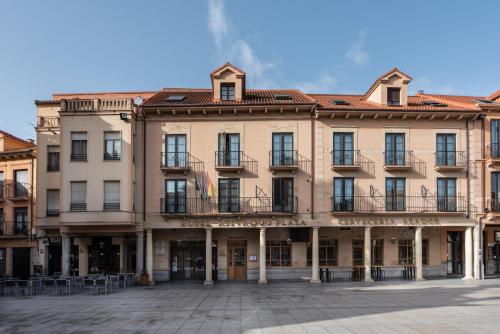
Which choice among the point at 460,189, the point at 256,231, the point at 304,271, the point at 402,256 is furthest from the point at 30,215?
the point at 460,189

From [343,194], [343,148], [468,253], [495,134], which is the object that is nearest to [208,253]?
[343,194]

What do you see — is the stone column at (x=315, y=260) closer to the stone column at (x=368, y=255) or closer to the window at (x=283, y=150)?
the stone column at (x=368, y=255)

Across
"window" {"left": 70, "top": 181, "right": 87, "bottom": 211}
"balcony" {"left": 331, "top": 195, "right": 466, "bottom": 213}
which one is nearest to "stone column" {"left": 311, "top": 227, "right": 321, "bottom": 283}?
"balcony" {"left": 331, "top": 195, "right": 466, "bottom": 213}

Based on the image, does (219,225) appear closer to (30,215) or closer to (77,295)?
(77,295)

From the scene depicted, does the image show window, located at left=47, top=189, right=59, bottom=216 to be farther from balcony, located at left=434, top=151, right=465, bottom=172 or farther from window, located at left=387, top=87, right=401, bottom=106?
balcony, located at left=434, top=151, right=465, bottom=172

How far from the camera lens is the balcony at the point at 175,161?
26.6 metres

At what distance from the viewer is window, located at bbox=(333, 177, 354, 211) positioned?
1048 inches

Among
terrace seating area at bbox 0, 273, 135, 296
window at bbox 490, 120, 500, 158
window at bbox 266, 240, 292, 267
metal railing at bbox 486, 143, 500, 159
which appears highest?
window at bbox 490, 120, 500, 158

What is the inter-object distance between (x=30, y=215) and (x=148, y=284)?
10.9 metres

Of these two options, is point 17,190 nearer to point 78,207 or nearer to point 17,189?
point 17,189

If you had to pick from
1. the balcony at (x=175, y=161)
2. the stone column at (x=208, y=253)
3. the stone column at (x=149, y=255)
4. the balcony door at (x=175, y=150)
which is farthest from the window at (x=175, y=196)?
the stone column at (x=208, y=253)

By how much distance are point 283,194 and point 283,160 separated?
2.13 m

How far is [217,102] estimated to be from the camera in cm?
2725

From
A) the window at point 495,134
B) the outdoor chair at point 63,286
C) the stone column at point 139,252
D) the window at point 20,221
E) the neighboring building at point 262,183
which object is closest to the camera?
the outdoor chair at point 63,286
